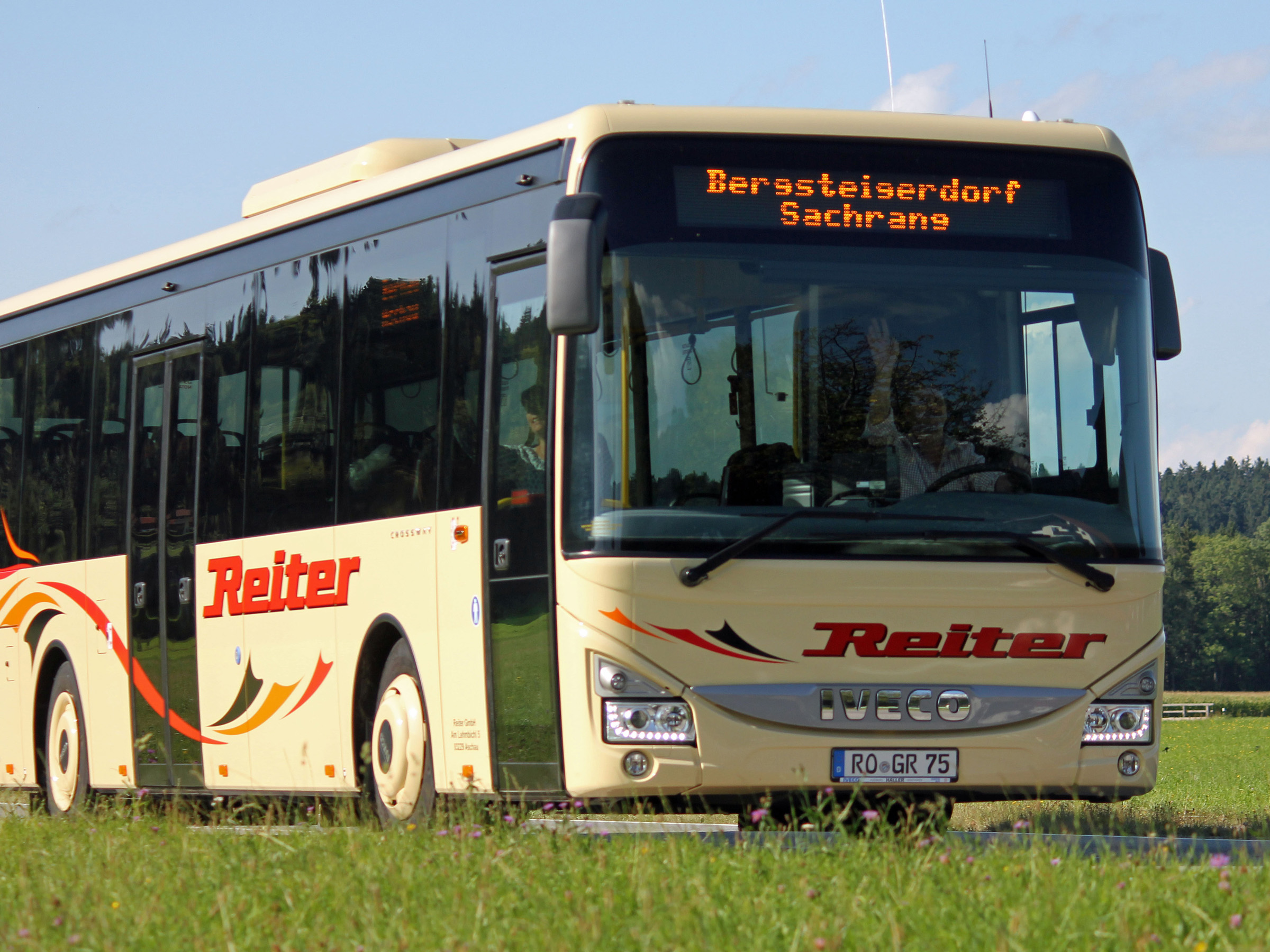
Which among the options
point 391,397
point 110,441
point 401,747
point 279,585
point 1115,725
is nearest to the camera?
point 1115,725

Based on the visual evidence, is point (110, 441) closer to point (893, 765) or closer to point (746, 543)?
point (746, 543)

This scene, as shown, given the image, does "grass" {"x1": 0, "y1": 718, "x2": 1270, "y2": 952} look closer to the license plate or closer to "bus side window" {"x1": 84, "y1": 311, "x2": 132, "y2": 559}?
the license plate

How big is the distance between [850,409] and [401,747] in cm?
329

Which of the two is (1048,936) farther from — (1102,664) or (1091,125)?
(1091,125)

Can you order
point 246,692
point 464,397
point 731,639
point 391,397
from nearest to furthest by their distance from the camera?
1. point 731,639
2. point 464,397
3. point 391,397
4. point 246,692

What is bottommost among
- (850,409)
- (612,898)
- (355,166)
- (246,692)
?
(612,898)

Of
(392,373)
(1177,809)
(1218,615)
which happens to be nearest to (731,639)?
(392,373)

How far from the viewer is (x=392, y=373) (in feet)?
36.7

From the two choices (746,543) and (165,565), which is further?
(165,565)

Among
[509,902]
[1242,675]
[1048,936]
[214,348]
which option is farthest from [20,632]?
[1242,675]

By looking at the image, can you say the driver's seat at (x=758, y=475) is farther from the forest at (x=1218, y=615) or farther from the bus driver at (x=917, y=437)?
the forest at (x=1218, y=615)

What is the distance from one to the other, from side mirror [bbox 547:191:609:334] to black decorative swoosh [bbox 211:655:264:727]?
4343 millimetres

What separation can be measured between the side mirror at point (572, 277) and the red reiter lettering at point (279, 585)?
288 cm

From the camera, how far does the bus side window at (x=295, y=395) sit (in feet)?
38.5
